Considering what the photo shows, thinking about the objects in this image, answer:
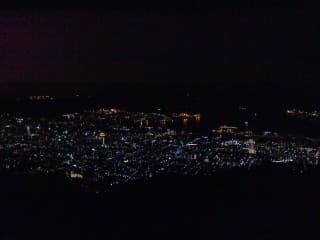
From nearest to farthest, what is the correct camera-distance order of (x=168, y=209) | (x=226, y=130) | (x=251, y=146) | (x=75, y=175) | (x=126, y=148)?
(x=168, y=209), (x=75, y=175), (x=126, y=148), (x=251, y=146), (x=226, y=130)

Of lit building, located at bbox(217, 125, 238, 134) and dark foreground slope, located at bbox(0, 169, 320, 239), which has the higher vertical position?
lit building, located at bbox(217, 125, 238, 134)

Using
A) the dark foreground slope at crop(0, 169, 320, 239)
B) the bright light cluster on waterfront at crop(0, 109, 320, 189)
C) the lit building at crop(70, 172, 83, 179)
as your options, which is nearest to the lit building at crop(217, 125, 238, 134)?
the bright light cluster on waterfront at crop(0, 109, 320, 189)

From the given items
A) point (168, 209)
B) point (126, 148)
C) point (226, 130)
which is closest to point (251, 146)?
point (226, 130)

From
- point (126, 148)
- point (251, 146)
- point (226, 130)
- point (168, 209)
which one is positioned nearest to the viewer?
point (168, 209)

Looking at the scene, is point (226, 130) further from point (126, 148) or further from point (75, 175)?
point (75, 175)

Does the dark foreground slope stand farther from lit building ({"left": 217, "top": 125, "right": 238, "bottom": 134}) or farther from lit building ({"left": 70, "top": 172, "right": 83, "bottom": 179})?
lit building ({"left": 217, "top": 125, "right": 238, "bottom": 134})

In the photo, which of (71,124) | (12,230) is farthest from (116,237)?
(71,124)

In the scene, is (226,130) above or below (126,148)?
above

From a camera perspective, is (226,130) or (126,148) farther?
(226,130)
